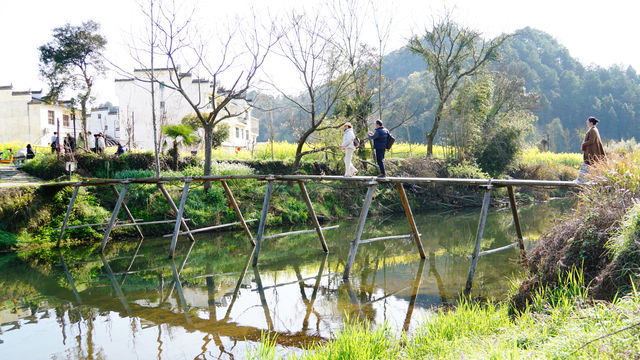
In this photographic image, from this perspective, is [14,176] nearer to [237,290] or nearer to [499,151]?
[237,290]

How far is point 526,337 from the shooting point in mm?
4441

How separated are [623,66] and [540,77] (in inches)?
948

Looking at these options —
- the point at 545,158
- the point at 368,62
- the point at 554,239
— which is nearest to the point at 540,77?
the point at 545,158

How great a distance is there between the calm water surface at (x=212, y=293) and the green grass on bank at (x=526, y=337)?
0.81 meters

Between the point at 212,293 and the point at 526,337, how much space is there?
19.8ft

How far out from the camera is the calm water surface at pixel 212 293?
20.3ft

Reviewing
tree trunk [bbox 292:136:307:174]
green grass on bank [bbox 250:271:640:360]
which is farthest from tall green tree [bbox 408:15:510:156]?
green grass on bank [bbox 250:271:640:360]

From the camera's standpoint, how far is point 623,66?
281ft

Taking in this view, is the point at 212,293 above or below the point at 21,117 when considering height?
below

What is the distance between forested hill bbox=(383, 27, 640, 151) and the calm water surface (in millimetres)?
63097

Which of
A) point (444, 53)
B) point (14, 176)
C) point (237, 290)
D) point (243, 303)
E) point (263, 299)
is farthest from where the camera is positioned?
point (444, 53)

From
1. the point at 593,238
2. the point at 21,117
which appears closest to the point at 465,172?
the point at 593,238

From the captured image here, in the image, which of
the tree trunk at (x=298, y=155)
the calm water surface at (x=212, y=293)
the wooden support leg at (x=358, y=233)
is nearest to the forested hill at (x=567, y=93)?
the tree trunk at (x=298, y=155)

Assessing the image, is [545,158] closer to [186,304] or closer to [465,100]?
[465,100]
